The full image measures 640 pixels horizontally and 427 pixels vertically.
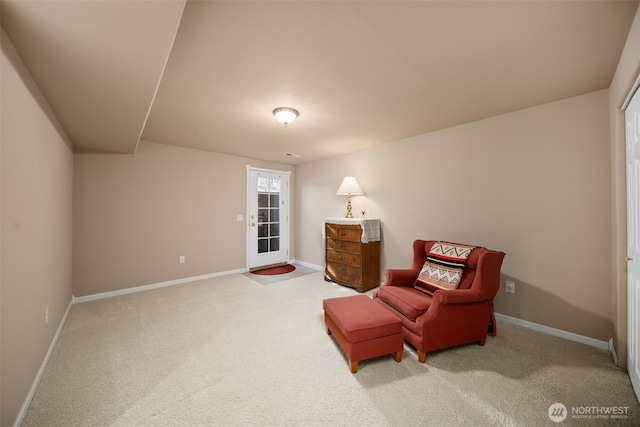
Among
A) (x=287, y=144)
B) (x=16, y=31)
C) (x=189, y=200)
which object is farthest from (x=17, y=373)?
(x=287, y=144)

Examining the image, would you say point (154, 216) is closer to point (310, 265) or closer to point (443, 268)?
point (310, 265)

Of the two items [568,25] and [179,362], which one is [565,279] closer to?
[568,25]

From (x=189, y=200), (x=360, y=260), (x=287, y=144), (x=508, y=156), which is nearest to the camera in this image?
(x=508, y=156)

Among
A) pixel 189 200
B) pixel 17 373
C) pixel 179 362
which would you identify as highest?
pixel 189 200

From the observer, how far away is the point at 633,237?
5.48ft

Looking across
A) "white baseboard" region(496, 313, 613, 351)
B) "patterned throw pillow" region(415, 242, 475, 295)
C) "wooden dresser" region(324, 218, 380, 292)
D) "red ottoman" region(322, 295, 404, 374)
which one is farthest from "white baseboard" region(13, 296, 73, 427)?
"white baseboard" region(496, 313, 613, 351)

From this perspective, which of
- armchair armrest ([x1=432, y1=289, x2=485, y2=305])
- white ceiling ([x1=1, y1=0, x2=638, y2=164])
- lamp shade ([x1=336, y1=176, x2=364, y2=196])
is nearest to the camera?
white ceiling ([x1=1, y1=0, x2=638, y2=164])

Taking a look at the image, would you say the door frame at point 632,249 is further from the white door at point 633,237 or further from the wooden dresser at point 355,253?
the wooden dresser at point 355,253

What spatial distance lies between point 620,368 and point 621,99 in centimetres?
201

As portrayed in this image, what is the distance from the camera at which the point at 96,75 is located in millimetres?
1625

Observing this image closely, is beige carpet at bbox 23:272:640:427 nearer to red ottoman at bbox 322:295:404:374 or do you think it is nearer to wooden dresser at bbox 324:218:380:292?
red ottoman at bbox 322:295:404:374

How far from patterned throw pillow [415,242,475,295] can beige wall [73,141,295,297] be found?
3.49 m

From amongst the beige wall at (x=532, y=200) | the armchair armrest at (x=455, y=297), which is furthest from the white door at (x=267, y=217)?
the armchair armrest at (x=455, y=297)

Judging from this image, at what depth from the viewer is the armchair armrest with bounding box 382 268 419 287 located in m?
2.69
